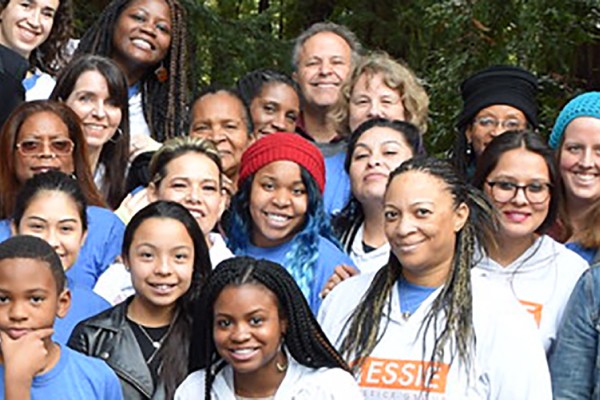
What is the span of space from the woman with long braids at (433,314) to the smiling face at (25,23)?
3.02 metres

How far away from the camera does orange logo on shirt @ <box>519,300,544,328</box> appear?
5.67 m

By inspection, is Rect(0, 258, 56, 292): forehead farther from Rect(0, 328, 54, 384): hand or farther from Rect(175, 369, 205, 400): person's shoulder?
Rect(175, 369, 205, 400): person's shoulder

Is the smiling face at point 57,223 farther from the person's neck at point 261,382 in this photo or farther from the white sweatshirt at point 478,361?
the white sweatshirt at point 478,361

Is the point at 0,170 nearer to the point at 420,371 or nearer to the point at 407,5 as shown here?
the point at 420,371

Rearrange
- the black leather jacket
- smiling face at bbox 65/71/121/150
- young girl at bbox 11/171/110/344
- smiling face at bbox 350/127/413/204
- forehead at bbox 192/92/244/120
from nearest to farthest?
the black leather jacket < young girl at bbox 11/171/110/344 < smiling face at bbox 350/127/413/204 < smiling face at bbox 65/71/121/150 < forehead at bbox 192/92/244/120

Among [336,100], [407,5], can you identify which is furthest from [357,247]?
[407,5]

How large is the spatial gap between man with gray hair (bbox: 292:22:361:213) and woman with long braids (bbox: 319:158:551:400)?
87.1 inches

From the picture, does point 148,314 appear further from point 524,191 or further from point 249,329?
point 524,191

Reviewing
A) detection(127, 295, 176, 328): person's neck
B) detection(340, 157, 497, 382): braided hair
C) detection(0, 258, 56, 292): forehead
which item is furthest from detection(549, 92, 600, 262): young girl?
detection(0, 258, 56, 292): forehead

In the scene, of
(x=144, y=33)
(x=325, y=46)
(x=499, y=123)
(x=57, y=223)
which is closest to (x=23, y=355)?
(x=57, y=223)

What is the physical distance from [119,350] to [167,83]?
9.82ft

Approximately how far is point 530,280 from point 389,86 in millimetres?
2021

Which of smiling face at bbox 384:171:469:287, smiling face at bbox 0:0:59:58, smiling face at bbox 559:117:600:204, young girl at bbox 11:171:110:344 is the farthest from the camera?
smiling face at bbox 0:0:59:58

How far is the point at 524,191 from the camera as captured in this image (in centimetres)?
598
